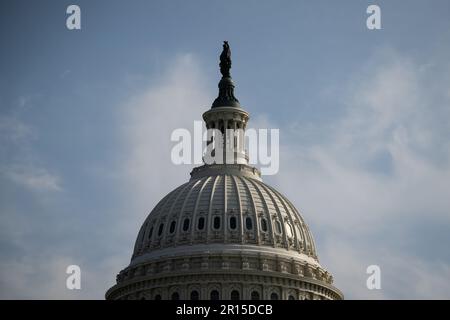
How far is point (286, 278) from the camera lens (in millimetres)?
116562

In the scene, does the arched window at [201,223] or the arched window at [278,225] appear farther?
the arched window at [278,225]

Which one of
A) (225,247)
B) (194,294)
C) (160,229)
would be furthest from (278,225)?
(160,229)

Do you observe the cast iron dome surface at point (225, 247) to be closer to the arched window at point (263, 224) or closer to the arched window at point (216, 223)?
the arched window at point (216, 223)

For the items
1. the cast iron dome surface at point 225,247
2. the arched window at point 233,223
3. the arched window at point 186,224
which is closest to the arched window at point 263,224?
the cast iron dome surface at point 225,247

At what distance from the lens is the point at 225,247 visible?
117m

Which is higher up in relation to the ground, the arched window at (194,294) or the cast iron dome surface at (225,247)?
the cast iron dome surface at (225,247)

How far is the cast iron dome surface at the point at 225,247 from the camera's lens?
115 meters

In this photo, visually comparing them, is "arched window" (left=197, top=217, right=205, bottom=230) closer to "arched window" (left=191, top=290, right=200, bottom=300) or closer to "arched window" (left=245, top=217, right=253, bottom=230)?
"arched window" (left=245, top=217, right=253, bottom=230)

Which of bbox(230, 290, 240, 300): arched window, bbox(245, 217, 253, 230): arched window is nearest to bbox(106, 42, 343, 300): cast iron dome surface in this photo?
bbox(230, 290, 240, 300): arched window

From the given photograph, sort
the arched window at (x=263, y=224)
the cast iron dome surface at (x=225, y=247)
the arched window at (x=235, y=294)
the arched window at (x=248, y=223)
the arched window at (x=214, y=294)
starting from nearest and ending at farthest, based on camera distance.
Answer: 1. the arched window at (x=235, y=294)
2. the arched window at (x=214, y=294)
3. the cast iron dome surface at (x=225, y=247)
4. the arched window at (x=248, y=223)
5. the arched window at (x=263, y=224)

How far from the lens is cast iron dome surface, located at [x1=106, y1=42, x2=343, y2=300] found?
4540 inches

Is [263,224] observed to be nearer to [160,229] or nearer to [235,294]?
[235,294]

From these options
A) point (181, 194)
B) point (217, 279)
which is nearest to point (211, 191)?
point (181, 194)
